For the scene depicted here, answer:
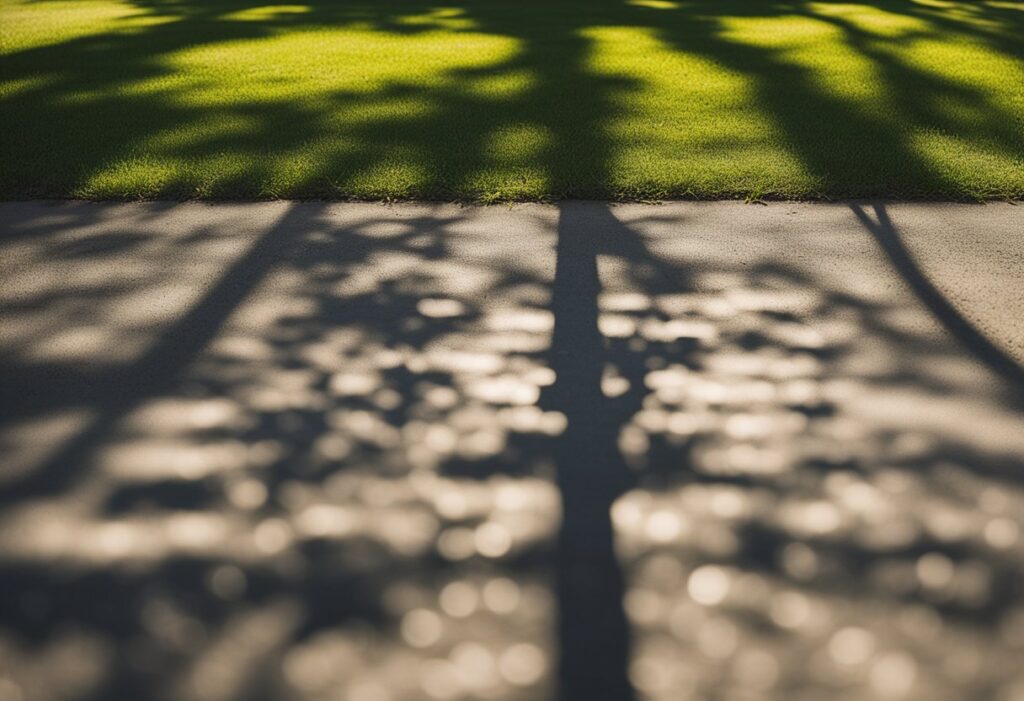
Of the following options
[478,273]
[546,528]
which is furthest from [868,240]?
[546,528]

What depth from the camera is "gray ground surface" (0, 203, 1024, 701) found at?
201 centimetres

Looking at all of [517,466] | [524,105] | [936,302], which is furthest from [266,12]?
[517,466]

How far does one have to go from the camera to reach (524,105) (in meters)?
Answer: 6.61

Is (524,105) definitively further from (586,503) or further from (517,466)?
(586,503)

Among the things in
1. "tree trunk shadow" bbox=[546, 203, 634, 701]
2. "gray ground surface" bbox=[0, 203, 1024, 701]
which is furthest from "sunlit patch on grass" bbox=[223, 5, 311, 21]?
"tree trunk shadow" bbox=[546, 203, 634, 701]

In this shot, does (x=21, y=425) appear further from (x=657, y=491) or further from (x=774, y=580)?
(x=774, y=580)

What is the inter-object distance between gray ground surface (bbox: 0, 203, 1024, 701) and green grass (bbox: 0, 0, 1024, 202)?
35.1 inches

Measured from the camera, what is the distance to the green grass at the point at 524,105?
5043mm

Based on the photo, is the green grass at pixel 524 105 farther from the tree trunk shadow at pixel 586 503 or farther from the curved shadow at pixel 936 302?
the tree trunk shadow at pixel 586 503

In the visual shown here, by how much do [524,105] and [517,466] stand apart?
4.66m

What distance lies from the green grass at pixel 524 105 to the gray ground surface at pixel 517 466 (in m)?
0.89

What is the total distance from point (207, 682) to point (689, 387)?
1.88 meters

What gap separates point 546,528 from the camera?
2377mm

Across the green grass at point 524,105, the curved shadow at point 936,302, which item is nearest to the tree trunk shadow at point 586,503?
the curved shadow at point 936,302
